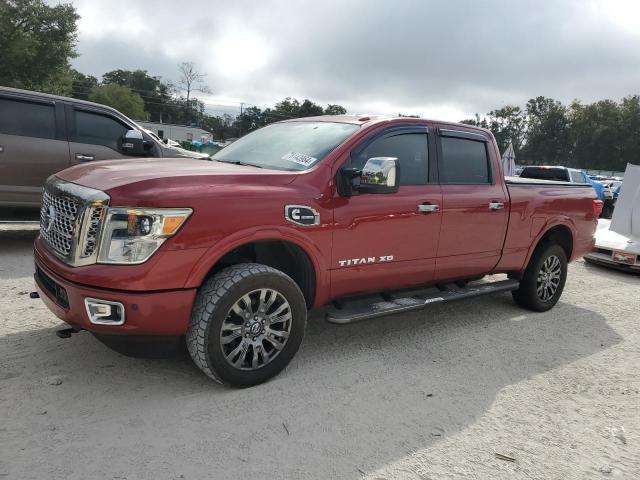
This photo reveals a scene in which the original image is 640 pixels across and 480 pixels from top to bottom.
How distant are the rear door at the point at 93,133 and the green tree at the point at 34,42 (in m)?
25.4

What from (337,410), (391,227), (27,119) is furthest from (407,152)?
(27,119)

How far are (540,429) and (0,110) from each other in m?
6.73

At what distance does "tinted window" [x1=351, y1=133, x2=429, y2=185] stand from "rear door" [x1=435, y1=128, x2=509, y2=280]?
0.20 metres

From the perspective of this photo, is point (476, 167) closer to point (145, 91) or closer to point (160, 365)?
point (160, 365)

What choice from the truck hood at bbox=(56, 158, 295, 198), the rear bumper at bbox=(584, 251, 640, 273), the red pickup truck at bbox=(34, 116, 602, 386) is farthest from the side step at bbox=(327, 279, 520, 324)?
the rear bumper at bbox=(584, 251, 640, 273)

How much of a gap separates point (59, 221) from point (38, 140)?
13.2 ft

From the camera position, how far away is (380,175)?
3475 millimetres

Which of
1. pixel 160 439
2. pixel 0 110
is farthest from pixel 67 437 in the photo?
pixel 0 110

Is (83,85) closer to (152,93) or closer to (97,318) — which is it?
(152,93)

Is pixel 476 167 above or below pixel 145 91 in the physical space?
below

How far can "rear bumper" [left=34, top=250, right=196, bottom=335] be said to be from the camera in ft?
9.54

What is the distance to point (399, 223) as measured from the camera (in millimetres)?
4031

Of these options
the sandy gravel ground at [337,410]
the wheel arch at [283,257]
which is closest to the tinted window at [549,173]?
the sandy gravel ground at [337,410]

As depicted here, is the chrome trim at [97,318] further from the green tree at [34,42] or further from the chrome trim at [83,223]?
the green tree at [34,42]
